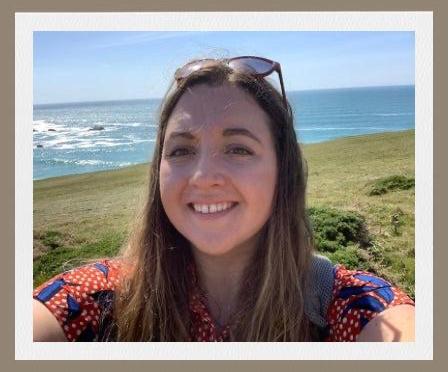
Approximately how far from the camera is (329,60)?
323cm

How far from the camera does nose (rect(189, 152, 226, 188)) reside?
1.83 meters

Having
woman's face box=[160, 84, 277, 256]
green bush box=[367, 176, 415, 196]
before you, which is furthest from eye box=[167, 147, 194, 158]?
green bush box=[367, 176, 415, 196]

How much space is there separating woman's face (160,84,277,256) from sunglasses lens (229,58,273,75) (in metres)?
0.11

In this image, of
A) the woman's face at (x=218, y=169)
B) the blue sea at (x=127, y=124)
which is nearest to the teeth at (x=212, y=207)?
the woman's face at (x=218, y=169)

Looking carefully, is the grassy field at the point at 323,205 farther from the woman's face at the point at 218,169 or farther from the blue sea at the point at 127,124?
the woman's face at the point at 218,169

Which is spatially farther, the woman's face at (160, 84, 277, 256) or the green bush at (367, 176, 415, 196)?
the green bush at (367, 176, 415, 196)

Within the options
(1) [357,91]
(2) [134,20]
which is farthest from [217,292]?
(1) [357,91]

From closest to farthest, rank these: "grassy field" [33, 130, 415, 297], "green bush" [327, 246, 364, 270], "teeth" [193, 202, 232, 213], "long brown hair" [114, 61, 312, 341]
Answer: "teeth" [193, 202, 232, 213] < "long brown hair" [114, 61, 312, 341] < "grassy field" [33, 130, 415, 297] < "green bush" [327, 246, 364, 270]

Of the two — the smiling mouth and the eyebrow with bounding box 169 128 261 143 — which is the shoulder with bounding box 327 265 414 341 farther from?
the eyebrow with bounding box 169 128 261 143

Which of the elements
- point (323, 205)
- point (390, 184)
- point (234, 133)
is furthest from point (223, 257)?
point (323, 205)

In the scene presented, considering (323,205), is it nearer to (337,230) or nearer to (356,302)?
(337,230)

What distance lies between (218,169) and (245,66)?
489 mm

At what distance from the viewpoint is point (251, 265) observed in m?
2.08

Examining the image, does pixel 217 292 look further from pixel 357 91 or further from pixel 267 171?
pixel 357 91
